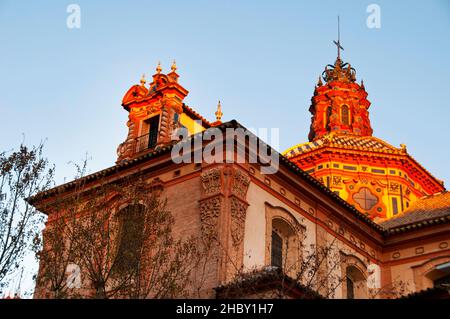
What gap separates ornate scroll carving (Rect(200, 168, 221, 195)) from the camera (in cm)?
2202

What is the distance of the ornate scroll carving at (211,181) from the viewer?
72.2 ft

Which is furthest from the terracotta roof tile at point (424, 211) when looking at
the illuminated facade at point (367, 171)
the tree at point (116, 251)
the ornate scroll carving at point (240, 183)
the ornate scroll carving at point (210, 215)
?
the tree at point (116, 251)

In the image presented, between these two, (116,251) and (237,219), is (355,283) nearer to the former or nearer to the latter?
(237,219)

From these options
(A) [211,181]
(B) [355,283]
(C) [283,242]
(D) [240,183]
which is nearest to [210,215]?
(A) [211,181]

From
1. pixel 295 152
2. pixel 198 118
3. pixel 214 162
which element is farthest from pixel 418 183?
pixel 214 162

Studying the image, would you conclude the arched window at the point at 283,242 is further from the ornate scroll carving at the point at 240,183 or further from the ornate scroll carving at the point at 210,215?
the ornate scroll carving at the point at 210,215

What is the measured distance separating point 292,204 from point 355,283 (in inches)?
177

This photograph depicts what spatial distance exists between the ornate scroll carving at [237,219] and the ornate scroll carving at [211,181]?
2.03 ft

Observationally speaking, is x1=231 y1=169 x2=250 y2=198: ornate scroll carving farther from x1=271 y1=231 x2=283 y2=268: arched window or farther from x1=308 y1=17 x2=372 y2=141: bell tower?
x1=308 y1=17 x2=372 y2=141: bell tower

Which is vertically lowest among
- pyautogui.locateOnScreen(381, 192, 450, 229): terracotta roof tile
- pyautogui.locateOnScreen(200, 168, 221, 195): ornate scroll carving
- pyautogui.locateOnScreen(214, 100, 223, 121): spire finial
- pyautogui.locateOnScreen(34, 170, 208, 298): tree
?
pyautogui.locateOnScreen(34, 170, 208, 298): tree

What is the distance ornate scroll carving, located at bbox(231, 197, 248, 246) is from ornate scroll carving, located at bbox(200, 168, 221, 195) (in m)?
0.62

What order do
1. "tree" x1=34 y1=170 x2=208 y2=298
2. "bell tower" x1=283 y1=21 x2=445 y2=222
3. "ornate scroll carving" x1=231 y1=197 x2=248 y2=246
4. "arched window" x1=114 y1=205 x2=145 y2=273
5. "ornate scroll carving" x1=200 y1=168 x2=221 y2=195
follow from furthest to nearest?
"bell tower" x1=283 y1=21 x2=445 y2=222
"ornate scroll carving" x1=200 y1=168 x2=221 y2=195
"ornate scroll carving" x1=231 y1=197 x2=248 y2=246
"arched window" x1=114 y1=205 x2=145 y2=273
"tree" x1=34 y1=170 x2=208 y2=298

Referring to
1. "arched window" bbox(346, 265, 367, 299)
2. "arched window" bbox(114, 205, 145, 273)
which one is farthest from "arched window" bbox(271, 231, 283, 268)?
"arched window" bbox(114, 205, 145, 273)

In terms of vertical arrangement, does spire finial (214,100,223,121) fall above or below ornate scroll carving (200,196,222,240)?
above
